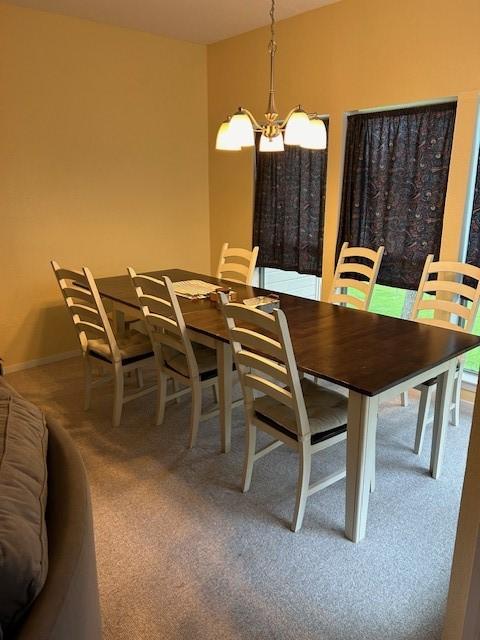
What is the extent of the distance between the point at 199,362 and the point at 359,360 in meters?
1.07

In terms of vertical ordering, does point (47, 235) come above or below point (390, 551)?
above

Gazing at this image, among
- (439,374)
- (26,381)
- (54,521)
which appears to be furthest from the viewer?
(26,381)

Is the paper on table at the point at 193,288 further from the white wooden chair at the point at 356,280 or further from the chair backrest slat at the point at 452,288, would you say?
the chair backrest slat at the point at 452,288

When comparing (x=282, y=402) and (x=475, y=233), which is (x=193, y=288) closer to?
(x=282, y=402)

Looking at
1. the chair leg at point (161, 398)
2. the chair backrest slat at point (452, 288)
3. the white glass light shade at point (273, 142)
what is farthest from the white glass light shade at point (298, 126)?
the chair leg at point (161, 398)

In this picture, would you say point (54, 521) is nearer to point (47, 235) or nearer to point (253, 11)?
point (47, 235)

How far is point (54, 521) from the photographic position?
1041 mm

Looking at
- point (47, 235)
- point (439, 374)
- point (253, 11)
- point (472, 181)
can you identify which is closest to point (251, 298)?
point (439, 374)

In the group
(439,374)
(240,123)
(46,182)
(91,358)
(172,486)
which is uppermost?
(240,123)

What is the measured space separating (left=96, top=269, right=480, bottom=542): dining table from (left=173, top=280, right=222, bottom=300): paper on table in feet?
0.27

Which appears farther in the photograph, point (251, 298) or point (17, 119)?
point (17, 119)

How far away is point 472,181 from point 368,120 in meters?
0.90

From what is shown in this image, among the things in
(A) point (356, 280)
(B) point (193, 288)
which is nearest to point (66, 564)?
(B) point (193, 288)

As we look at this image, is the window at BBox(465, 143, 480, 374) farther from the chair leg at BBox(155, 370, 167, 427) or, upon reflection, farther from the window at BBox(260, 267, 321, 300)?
the chair leg at BBox(155, 370, 167, 427)
